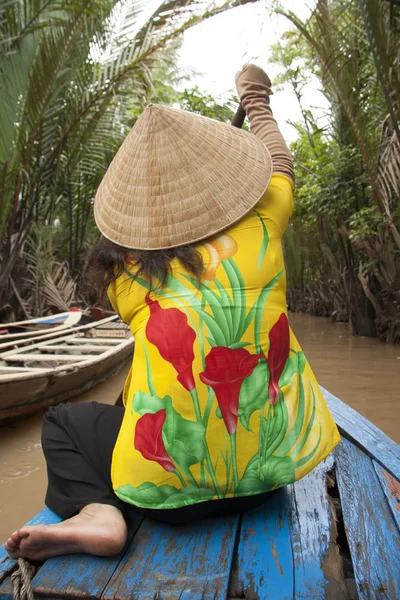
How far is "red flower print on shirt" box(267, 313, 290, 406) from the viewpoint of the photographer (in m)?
1.19

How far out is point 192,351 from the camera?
44.8 inches

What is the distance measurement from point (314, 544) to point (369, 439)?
779mm

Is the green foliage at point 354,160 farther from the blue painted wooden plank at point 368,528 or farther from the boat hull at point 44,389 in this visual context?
the blue painted wooden plank at point 368,528

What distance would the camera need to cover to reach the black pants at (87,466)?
1.24 meters

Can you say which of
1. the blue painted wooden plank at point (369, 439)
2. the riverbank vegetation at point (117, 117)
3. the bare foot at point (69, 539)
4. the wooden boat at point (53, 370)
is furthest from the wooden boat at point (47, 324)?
the bare foot at point (69, 539)

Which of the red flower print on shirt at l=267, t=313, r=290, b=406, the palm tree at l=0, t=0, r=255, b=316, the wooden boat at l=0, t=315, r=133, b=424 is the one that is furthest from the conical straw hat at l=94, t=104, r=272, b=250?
the palm tree at l=0, t=0, r=255, b=316

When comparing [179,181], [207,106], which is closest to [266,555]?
[179,181]

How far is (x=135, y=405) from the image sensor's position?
117 centimetres

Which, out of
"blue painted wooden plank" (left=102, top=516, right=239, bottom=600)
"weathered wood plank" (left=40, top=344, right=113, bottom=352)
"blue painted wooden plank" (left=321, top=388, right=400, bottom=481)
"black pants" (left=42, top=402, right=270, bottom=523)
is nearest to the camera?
"blue painted wooden plank" (left=102, top=516, right=239, bottom=600)

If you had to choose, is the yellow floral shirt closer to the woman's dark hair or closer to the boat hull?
the woman's dark hair

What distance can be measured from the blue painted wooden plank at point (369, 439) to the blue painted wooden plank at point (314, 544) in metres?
0.24

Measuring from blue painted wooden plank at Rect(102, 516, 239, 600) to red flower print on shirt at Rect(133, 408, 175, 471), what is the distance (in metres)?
0.18

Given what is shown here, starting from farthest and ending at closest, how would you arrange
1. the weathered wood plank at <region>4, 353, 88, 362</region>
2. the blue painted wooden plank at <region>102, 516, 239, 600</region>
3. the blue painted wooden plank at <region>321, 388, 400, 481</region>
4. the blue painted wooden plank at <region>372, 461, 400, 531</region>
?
the weathered wood plank at <region>4, 353, 88, 362</region>, the blue painted wooden plank at <region>321, 388, 400, 481</region>, the blue painted wooden plank at <region>372, 461, 400, 531</region>, the blue painted wooden plank at <region>102, 516, 239, 600</region>

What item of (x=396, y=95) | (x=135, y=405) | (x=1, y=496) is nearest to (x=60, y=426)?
(x=135, y=405)
